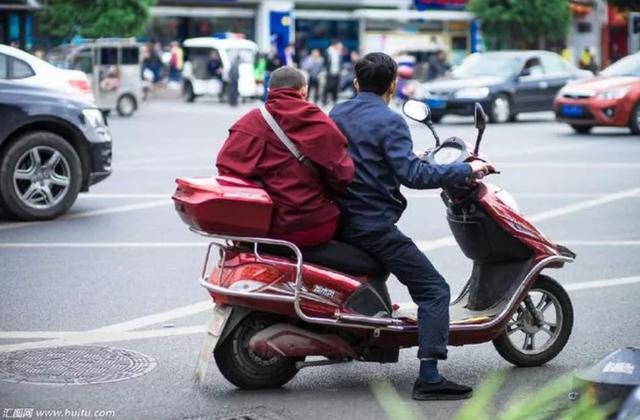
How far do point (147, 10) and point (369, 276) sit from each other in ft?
116

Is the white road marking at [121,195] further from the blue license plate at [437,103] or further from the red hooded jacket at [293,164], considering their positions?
the blue license plate at [437,103]

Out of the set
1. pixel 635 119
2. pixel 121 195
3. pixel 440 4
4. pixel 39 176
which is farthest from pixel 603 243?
pixel 440 4

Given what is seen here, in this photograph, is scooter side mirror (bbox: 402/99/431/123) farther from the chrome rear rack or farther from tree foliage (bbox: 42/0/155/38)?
tree foliage (bbox: 42/0/155/38)

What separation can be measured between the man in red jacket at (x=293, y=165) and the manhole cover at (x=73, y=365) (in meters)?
1.21

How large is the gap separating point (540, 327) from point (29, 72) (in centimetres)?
741

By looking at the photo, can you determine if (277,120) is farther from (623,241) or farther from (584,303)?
(623,241)

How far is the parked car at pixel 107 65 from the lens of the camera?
3127 centimetres

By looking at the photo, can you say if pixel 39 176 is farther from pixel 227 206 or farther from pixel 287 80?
pixel 227 206

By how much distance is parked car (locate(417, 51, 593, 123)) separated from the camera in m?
27.5

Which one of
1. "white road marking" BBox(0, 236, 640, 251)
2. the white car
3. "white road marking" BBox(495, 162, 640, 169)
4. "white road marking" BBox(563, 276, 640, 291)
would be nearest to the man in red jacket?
"white road marking" BBox(563, 276, 640, 291)

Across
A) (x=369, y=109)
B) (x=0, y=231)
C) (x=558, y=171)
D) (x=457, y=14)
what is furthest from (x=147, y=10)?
(x=369, y=109)

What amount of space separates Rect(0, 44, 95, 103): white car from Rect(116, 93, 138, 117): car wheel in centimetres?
1892

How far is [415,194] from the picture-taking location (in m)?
14.6

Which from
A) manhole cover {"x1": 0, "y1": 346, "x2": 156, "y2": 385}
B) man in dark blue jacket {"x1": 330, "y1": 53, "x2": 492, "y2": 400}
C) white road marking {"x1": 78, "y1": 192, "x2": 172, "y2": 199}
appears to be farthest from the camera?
white road marking {"x1": 78, "y1": 192, "x2": 172, "y2": 199}
